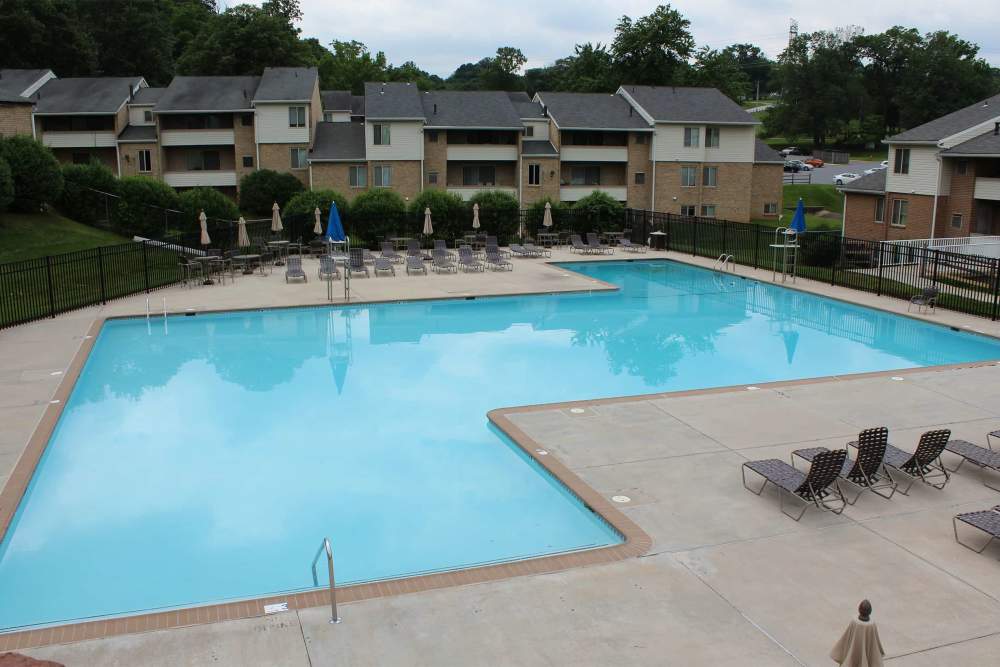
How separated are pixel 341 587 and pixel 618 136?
46203 mm

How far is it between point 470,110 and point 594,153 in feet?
25.0

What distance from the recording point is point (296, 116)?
1956 inches

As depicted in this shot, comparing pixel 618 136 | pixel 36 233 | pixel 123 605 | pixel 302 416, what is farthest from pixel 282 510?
pixel 618 136

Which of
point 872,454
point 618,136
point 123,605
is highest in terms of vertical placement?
point 618,136

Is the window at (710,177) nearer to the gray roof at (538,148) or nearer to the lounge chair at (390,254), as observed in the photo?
the gray roof at (538,148)

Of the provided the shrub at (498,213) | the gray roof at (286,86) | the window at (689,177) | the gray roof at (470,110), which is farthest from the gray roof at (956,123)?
the gray roof at (286,86)

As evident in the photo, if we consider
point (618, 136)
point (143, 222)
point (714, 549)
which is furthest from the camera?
point (618, 136)

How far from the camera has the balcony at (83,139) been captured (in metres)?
52.4

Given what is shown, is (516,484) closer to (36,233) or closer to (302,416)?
(302,416)

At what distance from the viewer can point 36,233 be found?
30031mm

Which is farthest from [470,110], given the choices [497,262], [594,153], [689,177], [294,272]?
[294,272]

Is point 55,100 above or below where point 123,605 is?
above

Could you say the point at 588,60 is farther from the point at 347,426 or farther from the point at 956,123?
the point at 347,426

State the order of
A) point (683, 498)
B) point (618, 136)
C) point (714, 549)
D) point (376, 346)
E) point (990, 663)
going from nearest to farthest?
point (990, 663)
point (714, 549)
point (683, 498)
point (376, 346)
point (618, 136)
